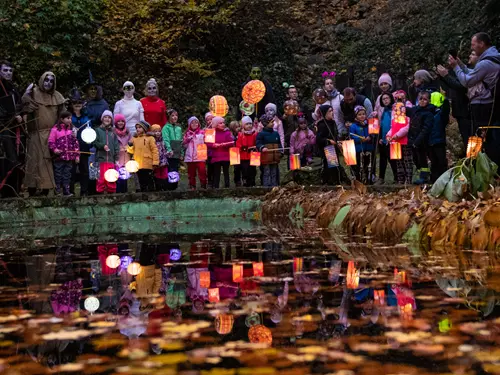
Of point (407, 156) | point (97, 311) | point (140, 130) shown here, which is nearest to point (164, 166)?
point (140, 130)

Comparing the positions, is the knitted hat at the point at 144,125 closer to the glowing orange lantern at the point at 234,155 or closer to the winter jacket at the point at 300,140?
the glowing orange lantern at the point at 234,155

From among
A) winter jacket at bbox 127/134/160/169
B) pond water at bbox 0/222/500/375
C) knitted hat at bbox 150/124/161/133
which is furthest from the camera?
knitted hat at bbox 150/124/161/133

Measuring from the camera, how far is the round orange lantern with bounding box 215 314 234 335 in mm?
4309

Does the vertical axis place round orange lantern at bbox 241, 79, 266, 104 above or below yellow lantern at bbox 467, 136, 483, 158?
above

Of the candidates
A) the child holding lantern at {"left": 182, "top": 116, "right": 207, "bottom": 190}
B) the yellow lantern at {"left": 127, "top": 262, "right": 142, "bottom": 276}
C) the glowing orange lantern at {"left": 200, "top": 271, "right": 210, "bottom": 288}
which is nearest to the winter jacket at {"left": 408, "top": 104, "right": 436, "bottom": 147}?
the child holding lantern at {"left": 182, "top": 116, "right": 207, "bottom": 190}

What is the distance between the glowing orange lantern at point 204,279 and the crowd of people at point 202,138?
5925 millimetres

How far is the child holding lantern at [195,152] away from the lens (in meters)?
15.0

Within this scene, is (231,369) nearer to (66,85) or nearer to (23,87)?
(23,87)

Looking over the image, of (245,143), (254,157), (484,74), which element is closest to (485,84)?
(484,74)

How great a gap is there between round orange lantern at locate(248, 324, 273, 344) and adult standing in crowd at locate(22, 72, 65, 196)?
381 inches

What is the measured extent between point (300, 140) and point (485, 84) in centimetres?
578

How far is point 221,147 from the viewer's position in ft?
Answer: 50.0

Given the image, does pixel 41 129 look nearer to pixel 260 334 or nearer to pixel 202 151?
pixel 202 151

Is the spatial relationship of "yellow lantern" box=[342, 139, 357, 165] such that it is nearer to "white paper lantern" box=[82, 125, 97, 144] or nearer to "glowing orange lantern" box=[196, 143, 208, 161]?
"glowing orange lantern" box=[196, 143, 208, 161]
